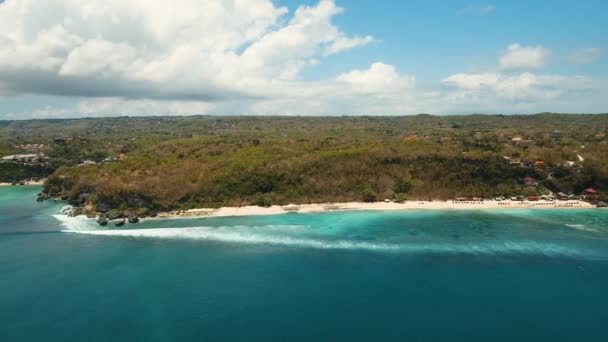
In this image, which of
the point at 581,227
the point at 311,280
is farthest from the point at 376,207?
the point at 311,280

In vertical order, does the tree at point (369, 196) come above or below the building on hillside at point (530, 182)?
below

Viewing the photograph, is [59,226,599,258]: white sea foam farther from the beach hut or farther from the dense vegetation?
the beach hut

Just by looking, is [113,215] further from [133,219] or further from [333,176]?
[333,176]

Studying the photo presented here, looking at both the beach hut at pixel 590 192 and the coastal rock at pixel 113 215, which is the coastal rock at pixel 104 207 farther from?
the beach hut at pixel 590 192

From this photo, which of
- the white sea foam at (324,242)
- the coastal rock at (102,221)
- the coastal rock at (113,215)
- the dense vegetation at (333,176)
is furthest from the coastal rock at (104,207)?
the white sea foam at (324,242)

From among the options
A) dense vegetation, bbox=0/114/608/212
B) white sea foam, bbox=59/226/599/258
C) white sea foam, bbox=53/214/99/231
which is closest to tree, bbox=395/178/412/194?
dense vegetation, bbox=0/114/608/212

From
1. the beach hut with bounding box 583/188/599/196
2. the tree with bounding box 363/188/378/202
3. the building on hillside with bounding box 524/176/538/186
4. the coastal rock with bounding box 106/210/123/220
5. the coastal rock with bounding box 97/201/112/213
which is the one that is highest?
the building on hillside with bounding box 524/176/538/186
